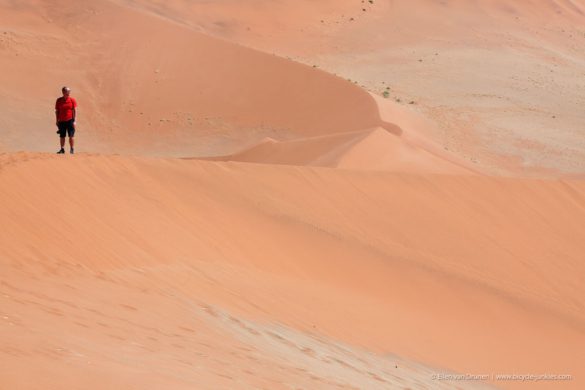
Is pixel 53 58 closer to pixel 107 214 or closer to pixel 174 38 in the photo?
pixel 174 38

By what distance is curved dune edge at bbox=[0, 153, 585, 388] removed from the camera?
26.3 feet

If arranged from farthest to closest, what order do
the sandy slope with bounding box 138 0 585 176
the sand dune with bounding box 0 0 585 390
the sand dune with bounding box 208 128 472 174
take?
the sandy slope with bounding box 138 0 585 176, the sand dune with bounding box 208 128 472 174, the sand dune with bounding box 0 0 585 390

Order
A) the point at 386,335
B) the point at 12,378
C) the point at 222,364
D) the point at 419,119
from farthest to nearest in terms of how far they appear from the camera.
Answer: the point at 419,119 → the point at 386,335 → the point at 222,364 → the point at 12,378

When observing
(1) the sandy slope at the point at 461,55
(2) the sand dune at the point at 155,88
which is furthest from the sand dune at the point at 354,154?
(1) the sandy slope at the point at 461,55

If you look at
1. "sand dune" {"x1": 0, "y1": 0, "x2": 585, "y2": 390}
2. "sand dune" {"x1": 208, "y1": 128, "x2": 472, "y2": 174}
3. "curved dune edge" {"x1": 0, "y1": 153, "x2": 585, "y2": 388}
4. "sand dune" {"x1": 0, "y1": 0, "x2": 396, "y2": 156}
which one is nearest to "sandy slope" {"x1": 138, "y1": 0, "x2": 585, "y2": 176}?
"sand dune" {"x1": 0, "y1": 0, "x2": 585, "y2": 390}

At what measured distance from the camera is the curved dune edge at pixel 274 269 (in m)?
8.02

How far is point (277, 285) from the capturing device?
10.9 meters

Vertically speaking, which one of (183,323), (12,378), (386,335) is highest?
(12,378)

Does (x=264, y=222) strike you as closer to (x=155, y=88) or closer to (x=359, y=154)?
(x=359, y=154)

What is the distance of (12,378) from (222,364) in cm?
228

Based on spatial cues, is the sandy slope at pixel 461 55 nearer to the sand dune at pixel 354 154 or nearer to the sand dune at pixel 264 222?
the sand dune at pixel 264 222

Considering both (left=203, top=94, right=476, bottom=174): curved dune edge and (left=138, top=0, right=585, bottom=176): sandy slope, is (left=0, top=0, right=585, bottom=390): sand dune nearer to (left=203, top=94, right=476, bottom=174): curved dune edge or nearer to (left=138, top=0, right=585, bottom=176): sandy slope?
(left=203, top=94, right=476, bottom=174): curved dune edge

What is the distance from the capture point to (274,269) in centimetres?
1157

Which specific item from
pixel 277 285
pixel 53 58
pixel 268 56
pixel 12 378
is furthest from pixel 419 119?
pixel 12 378
